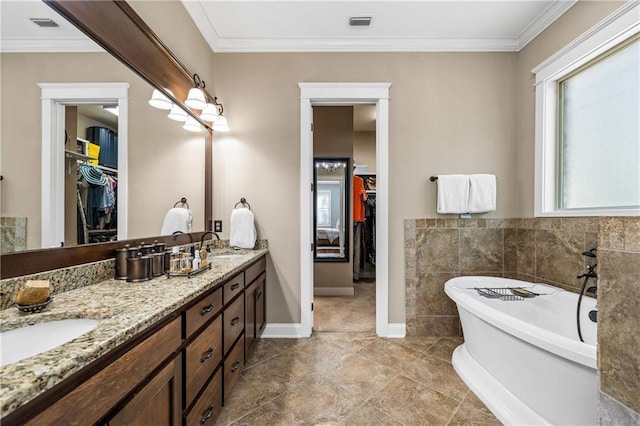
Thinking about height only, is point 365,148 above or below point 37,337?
above

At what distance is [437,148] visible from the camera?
8.69 feet

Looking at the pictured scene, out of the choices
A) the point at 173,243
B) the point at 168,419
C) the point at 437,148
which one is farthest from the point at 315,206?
the point at 168,419

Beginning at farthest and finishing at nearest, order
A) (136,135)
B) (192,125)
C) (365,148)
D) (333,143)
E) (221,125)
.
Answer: (365,148) < (333,143) < (221,125) < (192,125) < (136,135)

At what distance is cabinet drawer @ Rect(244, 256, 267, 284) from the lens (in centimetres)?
207

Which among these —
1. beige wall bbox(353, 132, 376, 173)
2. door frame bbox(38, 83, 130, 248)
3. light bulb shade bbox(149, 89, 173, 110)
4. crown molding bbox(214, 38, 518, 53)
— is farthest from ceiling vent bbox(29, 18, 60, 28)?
beige wall bbox(353, 132, 376, 173)

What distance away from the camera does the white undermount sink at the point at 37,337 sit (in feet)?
2.54

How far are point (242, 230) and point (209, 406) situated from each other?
55.6 inches

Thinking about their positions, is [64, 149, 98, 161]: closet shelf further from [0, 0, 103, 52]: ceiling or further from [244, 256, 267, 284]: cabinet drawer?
[244, 256, 267, 284]: cabinet drawer

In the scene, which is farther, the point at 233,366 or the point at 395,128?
the point at 395,128

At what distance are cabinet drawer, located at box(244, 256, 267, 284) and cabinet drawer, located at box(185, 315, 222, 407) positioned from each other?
1.84 ft

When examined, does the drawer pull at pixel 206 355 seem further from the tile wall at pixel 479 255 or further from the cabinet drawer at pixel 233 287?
the tile wall at pixel 479 255

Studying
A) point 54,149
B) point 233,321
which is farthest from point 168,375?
point 54,149

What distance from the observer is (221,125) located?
2510mm

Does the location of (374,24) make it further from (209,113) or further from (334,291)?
(334,291)
